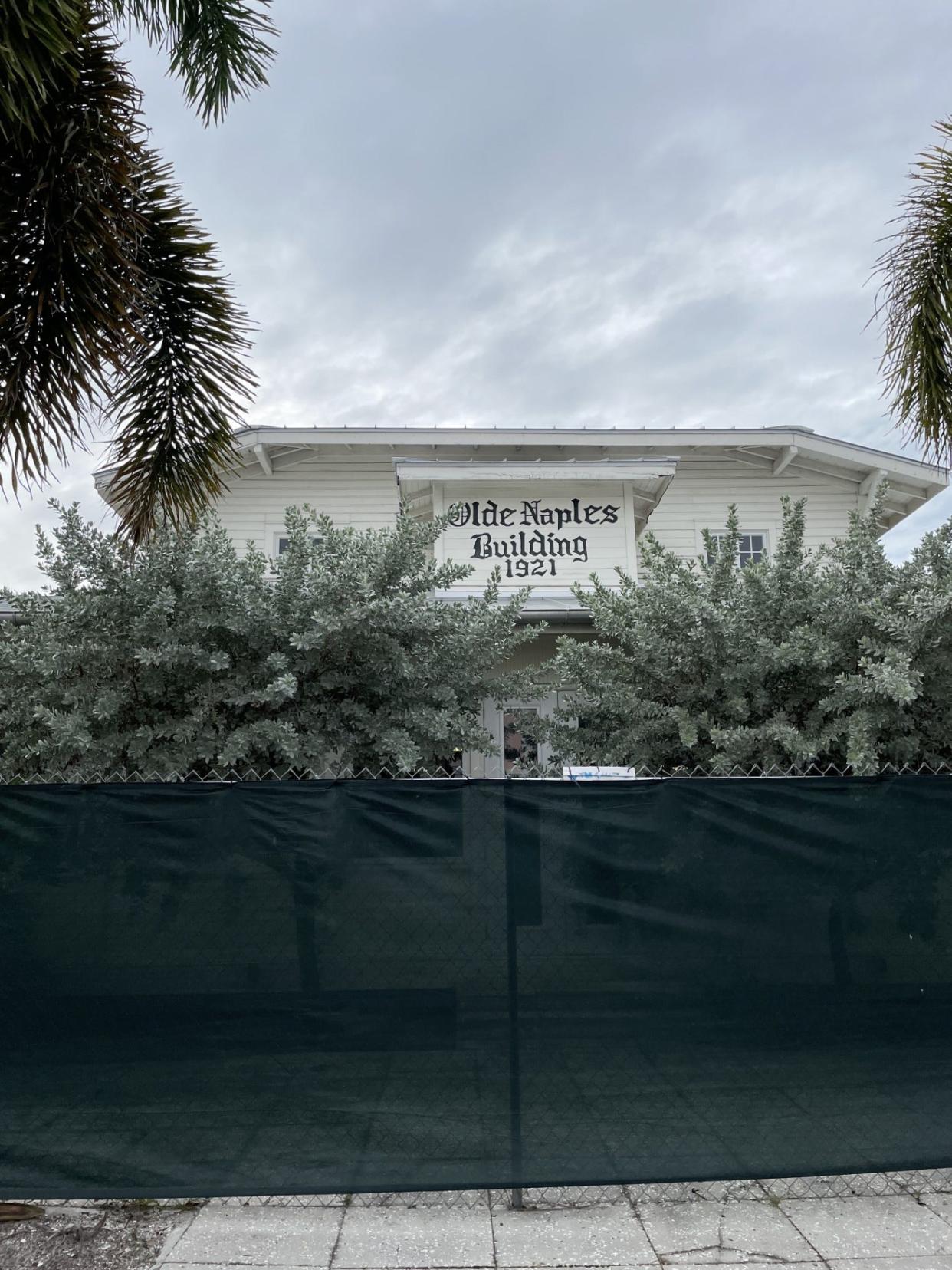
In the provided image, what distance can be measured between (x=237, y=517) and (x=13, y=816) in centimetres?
1029

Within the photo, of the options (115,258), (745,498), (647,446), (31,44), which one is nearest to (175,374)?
(115,258)

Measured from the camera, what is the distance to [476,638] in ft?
22.0

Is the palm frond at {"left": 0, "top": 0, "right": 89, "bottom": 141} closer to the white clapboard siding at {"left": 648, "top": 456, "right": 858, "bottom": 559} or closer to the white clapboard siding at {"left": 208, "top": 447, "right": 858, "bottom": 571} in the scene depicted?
the white clapboard siding at {"left": 208, "top": 447, "right": 858, "bottom": 571}

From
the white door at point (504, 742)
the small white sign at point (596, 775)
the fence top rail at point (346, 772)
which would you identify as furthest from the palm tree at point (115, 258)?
the white door at point (504, 742)

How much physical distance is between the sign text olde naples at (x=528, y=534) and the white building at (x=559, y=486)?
0.01 m

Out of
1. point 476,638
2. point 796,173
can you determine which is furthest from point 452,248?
point 476,638

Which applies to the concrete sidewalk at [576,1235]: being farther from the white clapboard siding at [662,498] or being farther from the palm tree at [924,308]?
the white clapboard siding at [662,498]

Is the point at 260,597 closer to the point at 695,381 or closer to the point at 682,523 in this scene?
the point at 682,523

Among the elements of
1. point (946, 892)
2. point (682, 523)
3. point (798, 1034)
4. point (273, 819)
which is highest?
point (682, 523)

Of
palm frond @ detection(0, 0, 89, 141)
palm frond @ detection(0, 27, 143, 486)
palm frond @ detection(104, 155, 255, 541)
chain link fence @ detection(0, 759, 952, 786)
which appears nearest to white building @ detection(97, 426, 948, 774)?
chain link fence @ detection(0, 759, 952, 786)

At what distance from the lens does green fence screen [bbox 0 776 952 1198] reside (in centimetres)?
367

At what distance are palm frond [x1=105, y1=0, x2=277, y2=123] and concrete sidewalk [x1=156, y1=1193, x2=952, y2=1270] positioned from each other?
6128 mm

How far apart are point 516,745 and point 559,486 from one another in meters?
3.19

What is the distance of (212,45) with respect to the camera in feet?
19.1
